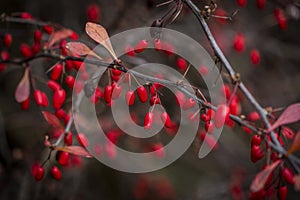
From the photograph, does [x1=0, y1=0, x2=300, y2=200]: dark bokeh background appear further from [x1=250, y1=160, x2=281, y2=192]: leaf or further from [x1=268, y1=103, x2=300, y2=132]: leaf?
[x1=250, y1=160, x2=281, y2=192]: leaf

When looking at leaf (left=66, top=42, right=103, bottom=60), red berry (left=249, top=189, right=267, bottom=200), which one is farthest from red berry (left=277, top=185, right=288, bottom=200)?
leaf (left=66, top=42, right=103, bottom=60)

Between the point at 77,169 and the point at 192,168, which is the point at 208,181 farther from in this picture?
the point at 77,169

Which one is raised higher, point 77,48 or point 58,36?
point 77,48

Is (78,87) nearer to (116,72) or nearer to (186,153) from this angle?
(116,72)

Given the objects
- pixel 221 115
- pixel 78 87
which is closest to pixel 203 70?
pixel 78 87

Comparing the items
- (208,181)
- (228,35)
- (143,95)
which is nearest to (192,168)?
(208,181)

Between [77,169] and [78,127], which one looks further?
[77,169]

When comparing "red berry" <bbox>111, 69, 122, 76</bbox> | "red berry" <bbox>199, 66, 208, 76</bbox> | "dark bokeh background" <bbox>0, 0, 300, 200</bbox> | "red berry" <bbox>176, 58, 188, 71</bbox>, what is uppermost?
"red berry" <bbox>111, 69, 122, 76</bbox>

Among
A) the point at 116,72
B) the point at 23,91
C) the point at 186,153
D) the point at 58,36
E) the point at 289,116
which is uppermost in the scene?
the point at 289,116
